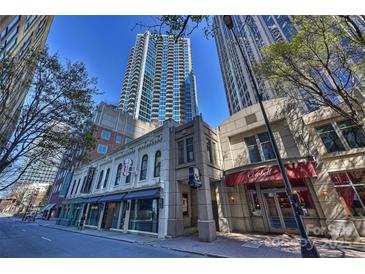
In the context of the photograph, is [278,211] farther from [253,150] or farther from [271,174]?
[253,150]

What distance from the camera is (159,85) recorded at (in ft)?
279

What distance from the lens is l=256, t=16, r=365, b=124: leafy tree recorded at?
27.2 ft

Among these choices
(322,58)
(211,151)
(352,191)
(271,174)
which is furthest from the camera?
(211,151)

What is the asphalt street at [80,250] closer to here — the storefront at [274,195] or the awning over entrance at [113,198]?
the awning over entrance at [113,198]

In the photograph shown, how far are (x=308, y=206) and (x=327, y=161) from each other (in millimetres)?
3142

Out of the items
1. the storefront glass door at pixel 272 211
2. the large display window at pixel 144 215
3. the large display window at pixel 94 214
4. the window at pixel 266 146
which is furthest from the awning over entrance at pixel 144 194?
the window at pixel 266 146

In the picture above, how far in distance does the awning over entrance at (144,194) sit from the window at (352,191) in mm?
11981

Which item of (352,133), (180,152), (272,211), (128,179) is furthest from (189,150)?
(352,133)

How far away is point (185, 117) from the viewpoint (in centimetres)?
8225

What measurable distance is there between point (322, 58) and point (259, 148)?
265 inches

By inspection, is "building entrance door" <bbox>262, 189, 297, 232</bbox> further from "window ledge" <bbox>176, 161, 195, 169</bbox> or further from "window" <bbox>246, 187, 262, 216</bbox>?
"window ledge" <bbox>176, 161, 195, 169</bbox>

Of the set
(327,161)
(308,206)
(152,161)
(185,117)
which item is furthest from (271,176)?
(185,117)

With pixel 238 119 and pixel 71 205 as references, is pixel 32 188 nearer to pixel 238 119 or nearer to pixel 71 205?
pixel 71 205

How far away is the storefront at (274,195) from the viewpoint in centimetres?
1025
